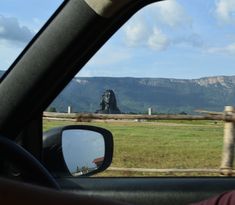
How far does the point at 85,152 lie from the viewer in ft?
7.20

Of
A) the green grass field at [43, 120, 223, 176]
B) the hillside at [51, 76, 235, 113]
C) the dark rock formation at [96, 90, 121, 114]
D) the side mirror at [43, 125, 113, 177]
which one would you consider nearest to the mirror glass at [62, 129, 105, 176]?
the side mirror at [43, 125, 113, 177]

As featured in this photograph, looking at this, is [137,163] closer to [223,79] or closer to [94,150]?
[223,79]

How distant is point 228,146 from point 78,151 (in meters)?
5.83

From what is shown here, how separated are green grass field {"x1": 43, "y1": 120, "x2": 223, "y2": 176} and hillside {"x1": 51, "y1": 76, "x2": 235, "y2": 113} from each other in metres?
2.98

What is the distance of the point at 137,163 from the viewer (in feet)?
30.7

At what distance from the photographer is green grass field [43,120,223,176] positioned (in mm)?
7418

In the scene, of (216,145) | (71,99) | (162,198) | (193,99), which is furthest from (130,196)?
(216,145)

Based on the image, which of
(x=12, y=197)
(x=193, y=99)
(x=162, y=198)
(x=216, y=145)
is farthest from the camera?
(x=216, y=145)

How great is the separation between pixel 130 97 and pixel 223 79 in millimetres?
463

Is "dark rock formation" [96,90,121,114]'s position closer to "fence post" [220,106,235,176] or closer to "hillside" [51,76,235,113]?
"hillside" [51,76,235,113]

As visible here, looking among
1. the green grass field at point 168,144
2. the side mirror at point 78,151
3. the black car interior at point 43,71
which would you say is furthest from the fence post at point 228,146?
the black car interior at point 43,71

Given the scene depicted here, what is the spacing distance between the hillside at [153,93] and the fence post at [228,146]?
13.0ft

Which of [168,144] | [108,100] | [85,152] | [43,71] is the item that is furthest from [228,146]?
[43,71]

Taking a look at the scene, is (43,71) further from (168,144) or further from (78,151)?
(168,144)
